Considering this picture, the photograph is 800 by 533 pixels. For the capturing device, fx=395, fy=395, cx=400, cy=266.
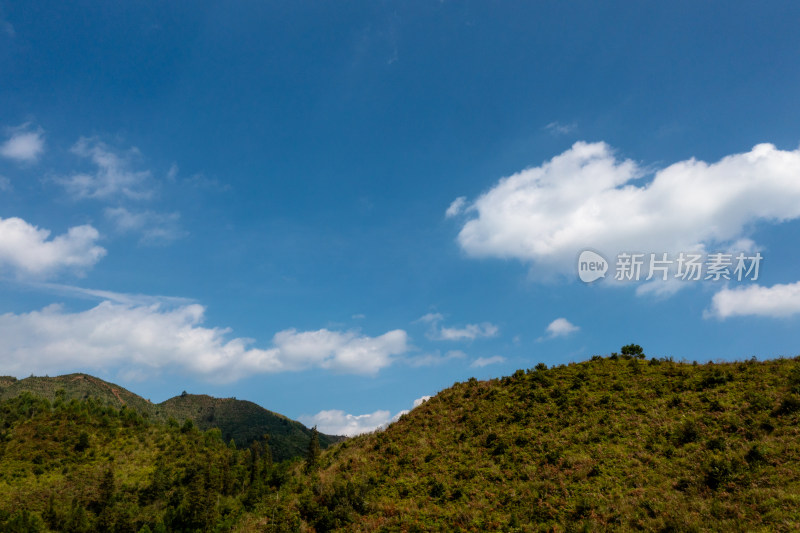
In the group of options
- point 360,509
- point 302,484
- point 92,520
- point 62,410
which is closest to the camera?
point 360,509

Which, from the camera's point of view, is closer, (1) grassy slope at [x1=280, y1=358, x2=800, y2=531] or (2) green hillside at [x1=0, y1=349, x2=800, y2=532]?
(1) grassy slope at [x1=280, y1=358, x2=800, y2=531]

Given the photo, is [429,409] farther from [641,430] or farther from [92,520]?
[92,520]

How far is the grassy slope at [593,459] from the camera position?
2142 cm

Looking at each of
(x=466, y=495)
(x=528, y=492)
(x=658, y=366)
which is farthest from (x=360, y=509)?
(x=658, y=366)

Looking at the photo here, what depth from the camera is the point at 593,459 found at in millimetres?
28156

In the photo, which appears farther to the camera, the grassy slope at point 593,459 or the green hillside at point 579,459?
the green hillside at point 579,459

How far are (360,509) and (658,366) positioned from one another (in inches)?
1252

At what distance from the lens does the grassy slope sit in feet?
70.3

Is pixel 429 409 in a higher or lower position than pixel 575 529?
higher

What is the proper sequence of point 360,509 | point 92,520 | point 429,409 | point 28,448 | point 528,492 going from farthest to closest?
point 28,448 < point 92,520 < point 429,409 < point 360,509 < point 528,492

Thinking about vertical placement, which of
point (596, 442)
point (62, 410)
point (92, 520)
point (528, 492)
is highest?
point (596, 442)

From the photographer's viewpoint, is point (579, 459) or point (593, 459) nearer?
point (593, 459)

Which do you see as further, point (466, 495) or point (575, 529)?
point (466, 495)

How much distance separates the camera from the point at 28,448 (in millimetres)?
117625
